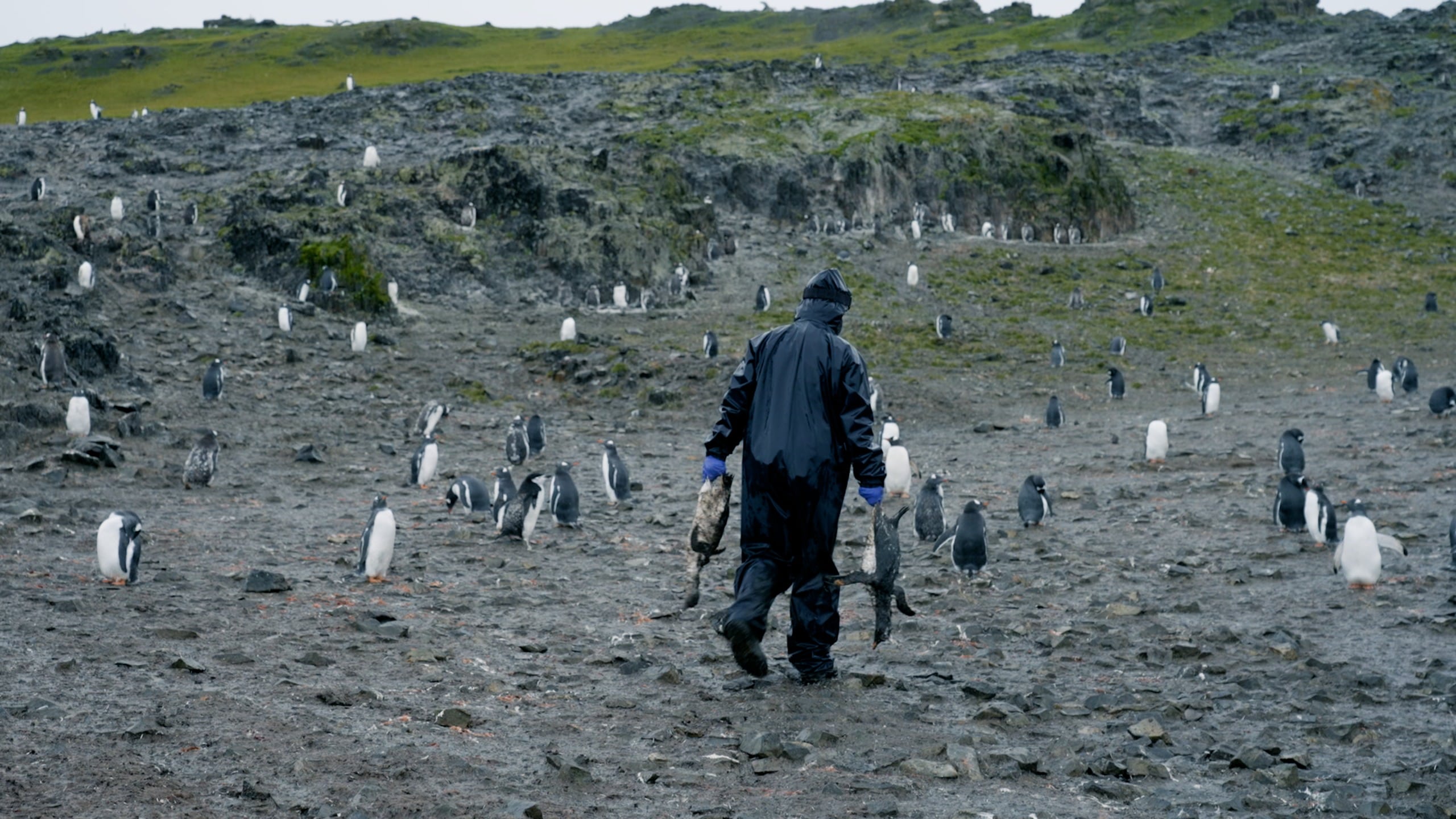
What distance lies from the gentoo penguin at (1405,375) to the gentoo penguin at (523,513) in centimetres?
1584

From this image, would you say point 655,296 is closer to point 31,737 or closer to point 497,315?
point 497,315

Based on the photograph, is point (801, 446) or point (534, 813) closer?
point (534, 813)

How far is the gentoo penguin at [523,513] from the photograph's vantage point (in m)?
10.5

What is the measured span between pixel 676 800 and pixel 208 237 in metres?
22.4

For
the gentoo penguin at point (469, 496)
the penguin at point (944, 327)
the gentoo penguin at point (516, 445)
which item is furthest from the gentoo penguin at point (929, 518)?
the penguin at point (944, 327)

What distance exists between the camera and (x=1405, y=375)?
19453mm

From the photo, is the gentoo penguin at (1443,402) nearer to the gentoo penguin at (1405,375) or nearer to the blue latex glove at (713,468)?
the gentoo penguin at (1405,375)

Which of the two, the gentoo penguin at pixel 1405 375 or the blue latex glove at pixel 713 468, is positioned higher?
the blue latex glove at pixel 713 468

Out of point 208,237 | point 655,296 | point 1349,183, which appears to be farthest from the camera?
point 1349,183

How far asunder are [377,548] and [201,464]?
15.5 feet

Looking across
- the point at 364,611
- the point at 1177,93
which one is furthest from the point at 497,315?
the point at 1177,93

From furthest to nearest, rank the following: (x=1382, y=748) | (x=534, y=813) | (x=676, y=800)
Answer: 1. (x=1382, y=748)
2. (x=676, y=800)
3. (x=534, y=813)

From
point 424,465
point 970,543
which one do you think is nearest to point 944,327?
point 424,465

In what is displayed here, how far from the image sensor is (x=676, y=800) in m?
4.53
